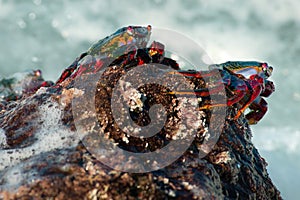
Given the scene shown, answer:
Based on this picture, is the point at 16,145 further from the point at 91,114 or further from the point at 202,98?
the point at 202,98

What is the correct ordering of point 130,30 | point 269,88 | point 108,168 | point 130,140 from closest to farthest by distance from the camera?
point 108,168
point 130,140
point 130,30
point 269,88

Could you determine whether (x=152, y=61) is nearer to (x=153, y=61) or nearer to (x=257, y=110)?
(x=153, y=61)

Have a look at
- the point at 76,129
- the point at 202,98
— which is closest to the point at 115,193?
the point at 76,129

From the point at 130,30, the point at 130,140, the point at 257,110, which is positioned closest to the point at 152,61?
the point at 130,30

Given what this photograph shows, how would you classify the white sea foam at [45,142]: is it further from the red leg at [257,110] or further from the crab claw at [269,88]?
the crab claw at [269,88]

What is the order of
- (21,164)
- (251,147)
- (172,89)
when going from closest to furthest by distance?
(21,164) < (172,89) < (251,147)
